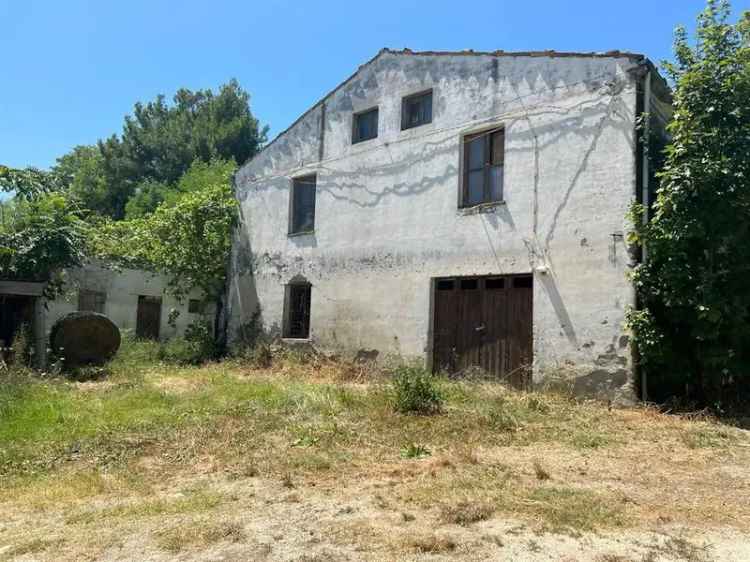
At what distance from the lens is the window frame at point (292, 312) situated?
13.7 metres

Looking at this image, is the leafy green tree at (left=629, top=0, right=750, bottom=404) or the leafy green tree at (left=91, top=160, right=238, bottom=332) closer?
the leafy green tree at (left=629, top=0, right=750, bottom=404)

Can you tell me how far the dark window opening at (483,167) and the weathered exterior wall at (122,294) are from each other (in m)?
9.62

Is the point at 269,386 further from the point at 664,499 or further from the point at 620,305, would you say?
the point at 664,499

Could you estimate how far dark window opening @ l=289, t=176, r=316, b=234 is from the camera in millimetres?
14060

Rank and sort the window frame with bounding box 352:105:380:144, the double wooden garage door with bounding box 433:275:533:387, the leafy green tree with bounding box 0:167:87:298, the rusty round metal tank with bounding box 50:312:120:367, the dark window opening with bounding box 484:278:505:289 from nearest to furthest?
the double wooden garage door with bounding box 433:275:533:387
the dark window opening with bounding box 484:278:505:289
the rusty round metal tank with bounding box 50:312:120:367
the leafy green tree with bounding box 0:167:87:298
the window frame with bounding box 352:105:380:144

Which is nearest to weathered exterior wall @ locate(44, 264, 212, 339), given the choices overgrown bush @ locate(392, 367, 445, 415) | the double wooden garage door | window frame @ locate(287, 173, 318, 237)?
window frame @ locate(287, 173, 318, 237)

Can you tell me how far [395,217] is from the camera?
12.0m

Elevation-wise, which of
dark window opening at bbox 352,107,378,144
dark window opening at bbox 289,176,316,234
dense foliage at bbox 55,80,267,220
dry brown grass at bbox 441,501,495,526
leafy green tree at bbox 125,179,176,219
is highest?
dense foliage at bbox 55,80,267,220

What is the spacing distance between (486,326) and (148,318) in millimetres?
12290

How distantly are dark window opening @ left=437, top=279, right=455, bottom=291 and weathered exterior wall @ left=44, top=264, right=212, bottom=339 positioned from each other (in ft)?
28.9

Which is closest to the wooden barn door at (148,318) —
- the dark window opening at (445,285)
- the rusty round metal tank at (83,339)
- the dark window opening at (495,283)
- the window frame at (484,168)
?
the rusty round metal tank at (83,339)

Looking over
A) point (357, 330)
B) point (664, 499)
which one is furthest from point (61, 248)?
point (664, 499)

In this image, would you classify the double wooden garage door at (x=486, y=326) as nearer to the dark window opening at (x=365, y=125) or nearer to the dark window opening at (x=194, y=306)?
the dark window opening at (x=365, y=125)

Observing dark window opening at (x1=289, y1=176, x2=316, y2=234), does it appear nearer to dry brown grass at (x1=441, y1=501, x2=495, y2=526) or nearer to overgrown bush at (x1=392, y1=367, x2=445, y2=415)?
overgrown bush at (x1=392, y1=367, x2=445, y2=415)
